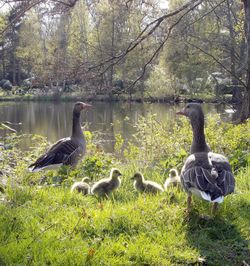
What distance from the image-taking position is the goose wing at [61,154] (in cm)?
738

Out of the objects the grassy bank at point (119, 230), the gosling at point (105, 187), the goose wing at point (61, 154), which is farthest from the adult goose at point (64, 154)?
the grassy bank at point (119, 230)

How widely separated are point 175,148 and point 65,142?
2629 millimetres

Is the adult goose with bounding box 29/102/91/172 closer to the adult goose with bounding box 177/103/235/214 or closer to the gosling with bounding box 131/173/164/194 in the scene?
the gosling with bounding box 131/173/164/194

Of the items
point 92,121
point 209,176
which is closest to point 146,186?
point 209,176

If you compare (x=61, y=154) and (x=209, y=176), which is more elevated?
(x=209, y=176)

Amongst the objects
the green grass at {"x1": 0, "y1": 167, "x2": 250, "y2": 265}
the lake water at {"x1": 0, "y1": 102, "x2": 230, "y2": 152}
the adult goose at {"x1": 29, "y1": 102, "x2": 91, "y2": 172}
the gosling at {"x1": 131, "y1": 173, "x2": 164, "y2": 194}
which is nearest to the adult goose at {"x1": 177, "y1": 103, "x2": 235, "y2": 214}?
the green grass at {"x1": 0, "y1": 167, "x2": 250, "y2": 265}

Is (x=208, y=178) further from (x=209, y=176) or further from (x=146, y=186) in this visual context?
(x=146, y=186)

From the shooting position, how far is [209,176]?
426cm

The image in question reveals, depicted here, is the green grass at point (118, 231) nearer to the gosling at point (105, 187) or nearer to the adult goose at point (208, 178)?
the adult goose at point (208, 178)

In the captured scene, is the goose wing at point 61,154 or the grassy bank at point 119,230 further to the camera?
the goose wing at point 61,154

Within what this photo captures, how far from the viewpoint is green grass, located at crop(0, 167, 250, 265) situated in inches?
138

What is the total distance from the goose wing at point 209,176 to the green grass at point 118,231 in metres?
0.45

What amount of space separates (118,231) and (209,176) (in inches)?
47.0

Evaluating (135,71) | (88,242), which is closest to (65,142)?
(88,242)
